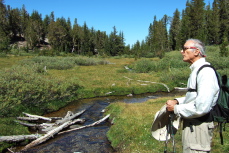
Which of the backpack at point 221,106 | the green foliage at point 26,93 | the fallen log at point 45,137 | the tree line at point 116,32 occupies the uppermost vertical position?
the tree line at point 116,32

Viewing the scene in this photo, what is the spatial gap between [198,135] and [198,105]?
0.70m

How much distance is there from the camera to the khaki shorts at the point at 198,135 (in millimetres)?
3582

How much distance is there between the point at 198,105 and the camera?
334 cm

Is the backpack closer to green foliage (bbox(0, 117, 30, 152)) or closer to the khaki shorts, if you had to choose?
the khaki shorts

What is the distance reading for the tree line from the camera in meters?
92.9

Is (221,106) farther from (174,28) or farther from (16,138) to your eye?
(174,28)

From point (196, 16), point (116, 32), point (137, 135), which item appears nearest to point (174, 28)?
point (196, 16)

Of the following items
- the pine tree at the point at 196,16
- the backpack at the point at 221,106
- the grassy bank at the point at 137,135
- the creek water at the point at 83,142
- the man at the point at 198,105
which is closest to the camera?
the man at the point at 198,105

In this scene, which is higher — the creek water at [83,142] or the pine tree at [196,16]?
the pine tree at [196,16]

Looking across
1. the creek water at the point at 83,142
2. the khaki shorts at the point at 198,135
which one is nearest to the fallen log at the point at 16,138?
the creek water at the point at 83,142

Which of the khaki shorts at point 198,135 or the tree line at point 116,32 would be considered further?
the tree line at point 116,32

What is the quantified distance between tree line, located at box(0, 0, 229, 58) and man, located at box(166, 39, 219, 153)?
88418 millimetres

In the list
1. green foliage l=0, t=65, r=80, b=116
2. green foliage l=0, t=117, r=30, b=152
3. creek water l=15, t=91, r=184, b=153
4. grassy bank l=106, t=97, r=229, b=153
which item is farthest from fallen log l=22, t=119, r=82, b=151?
green foliage l=0, t=65, r=80, b=116

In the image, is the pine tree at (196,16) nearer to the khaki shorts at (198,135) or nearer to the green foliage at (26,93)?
the green foliage at (26,93)
